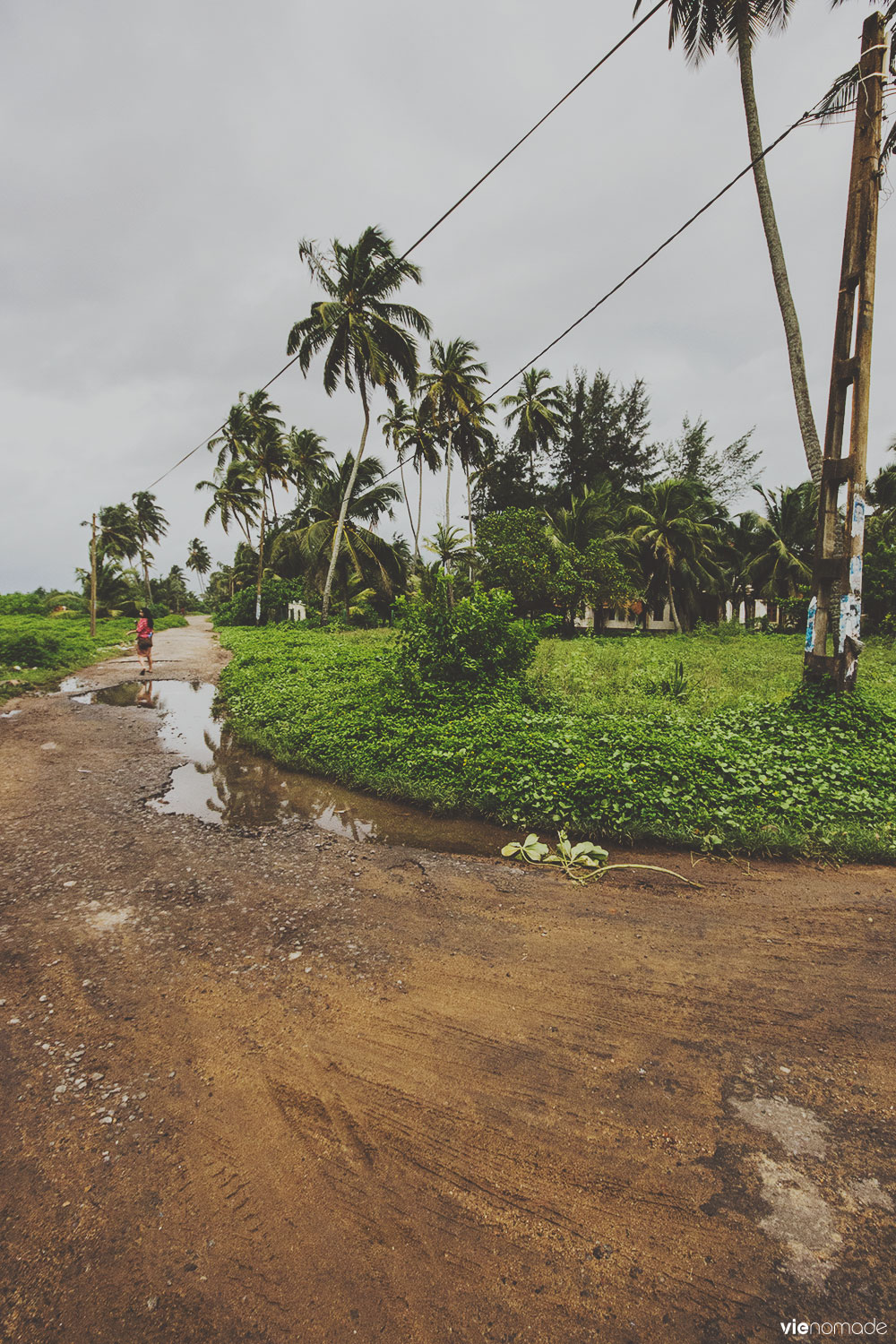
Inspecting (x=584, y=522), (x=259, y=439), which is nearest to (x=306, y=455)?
(x=259, y=439)

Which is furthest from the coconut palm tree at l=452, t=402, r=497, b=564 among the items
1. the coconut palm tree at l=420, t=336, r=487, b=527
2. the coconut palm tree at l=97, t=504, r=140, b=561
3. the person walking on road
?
the coconut palm tree at l=97, t=504, r=140, b=561

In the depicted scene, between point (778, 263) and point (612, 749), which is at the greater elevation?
point (778, 263)

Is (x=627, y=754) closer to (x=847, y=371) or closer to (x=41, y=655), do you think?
(x=847, y=371)

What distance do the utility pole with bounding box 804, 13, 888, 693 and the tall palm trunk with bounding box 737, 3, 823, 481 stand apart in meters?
1.69

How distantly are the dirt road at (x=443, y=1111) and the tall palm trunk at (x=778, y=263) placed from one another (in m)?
6.78

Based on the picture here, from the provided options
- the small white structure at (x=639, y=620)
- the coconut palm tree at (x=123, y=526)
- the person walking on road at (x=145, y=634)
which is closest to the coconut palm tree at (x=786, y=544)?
the small white structure at (x=639, y=620)

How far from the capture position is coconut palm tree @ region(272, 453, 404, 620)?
2472cm

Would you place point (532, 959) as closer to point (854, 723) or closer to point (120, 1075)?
point (120, 1075)

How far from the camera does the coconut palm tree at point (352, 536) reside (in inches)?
973

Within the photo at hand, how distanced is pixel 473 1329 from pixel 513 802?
3.80 m

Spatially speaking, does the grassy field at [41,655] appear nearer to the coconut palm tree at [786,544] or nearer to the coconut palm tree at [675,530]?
the coconut palm tree at [675,530]

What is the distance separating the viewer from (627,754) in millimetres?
5492

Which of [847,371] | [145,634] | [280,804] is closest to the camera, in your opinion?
[280,804]

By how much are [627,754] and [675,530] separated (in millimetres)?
21508
